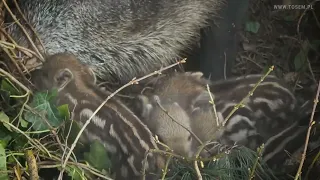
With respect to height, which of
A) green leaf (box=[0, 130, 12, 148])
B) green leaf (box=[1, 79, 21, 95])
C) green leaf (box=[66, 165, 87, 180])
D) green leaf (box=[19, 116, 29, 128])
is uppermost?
green leaf (box=[1, 79, 21, 95])

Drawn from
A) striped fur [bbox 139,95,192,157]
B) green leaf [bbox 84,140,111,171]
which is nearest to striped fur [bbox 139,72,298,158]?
striped fur [bbox 139,95,192,157]

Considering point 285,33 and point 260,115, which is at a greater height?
point 285,33

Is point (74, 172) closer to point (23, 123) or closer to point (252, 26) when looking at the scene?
point (23, 123)

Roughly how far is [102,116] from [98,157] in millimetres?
105

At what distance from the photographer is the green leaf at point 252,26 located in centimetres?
179

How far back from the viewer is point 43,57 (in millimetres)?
1876

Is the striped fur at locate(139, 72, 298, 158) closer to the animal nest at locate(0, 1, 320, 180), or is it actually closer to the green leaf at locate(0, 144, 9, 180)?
the animal nest at locate(0, 1, 320, 180)

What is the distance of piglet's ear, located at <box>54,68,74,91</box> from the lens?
185cm

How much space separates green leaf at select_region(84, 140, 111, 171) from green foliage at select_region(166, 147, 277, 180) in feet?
0.54

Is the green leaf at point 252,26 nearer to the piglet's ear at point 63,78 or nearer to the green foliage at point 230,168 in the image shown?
the green foliage at point 230,168

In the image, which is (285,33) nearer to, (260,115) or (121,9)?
(260,115)

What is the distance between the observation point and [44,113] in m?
1.83

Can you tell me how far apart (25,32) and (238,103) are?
1.99 ft

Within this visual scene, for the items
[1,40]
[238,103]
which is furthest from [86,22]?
[238,103]
